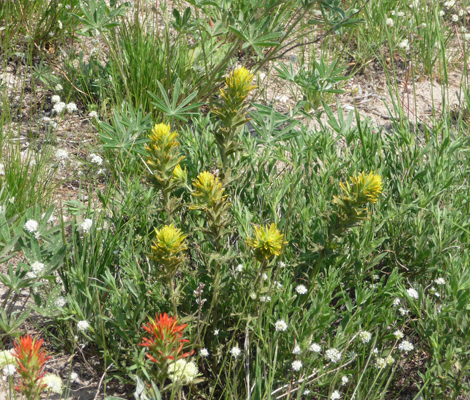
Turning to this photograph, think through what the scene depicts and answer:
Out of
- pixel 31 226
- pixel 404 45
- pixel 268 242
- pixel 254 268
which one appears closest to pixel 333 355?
pixel 254 268

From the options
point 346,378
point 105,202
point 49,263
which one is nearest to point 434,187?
point 346,378

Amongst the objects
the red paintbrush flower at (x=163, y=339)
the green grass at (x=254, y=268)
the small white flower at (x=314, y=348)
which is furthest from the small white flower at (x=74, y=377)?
the small white flower at (x=314, y=348)

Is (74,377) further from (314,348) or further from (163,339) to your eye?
(314,348)

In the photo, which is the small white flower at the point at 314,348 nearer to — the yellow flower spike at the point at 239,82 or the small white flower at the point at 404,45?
the yellow flower spike at the point at 239,82

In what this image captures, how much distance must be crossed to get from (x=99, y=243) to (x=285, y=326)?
0.86 meters

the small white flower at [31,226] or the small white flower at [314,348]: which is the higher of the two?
the small white flower at [31,226]

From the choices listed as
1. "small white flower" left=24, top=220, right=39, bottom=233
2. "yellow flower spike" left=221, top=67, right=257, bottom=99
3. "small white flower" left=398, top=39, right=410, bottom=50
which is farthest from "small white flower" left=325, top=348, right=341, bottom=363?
"small white flower" left=398, top=39, right=410, bottom=50

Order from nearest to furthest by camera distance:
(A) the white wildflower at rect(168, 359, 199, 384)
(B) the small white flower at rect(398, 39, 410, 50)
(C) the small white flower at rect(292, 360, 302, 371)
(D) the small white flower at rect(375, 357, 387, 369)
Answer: (A) the white wildflower at rect(168, 359, 199, 384) → (C) the small white flower at rect(292, 360, 302, 371) → (D) the small white flower at rect(375, 357, 387, 369) → (B) the small white flower at rect(398, 39, 410, 50)

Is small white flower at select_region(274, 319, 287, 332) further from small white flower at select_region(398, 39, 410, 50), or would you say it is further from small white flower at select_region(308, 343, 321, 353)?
small white flower at select_region(398, 39, 410, 50)

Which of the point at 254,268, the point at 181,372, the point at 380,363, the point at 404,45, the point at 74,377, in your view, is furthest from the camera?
the point at 404,45

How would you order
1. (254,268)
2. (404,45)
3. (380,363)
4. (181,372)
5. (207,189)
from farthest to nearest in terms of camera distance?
1. (404,45)
2. (254,268)
3. (380,363)
4. (207,189)
5. (181,372)

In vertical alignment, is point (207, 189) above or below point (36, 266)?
above

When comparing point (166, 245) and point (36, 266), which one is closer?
point (166, 245)

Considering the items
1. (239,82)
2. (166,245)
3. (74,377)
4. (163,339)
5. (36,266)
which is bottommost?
(74,377)
